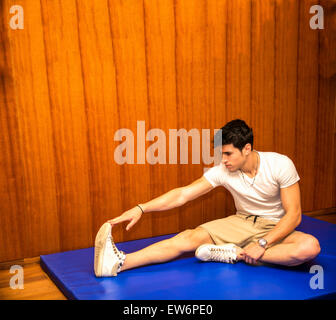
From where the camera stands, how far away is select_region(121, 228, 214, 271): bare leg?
2325 mm

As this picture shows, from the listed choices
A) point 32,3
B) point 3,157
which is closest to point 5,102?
point 3,157

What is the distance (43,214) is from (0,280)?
0.49 meters

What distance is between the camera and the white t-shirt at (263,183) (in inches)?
92.1

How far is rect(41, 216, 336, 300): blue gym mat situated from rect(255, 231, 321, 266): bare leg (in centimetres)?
6

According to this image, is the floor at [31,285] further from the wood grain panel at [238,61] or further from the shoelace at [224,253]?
the wood grain panel at [238,61]

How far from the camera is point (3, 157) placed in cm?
261

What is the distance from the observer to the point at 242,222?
2523mm

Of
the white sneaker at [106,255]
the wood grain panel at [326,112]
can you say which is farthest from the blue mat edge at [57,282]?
the wood grain panel at [326,112]

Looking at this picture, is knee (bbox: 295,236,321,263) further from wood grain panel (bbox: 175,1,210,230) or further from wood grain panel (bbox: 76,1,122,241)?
wood grain panel (bbox: 76,1,122,241)

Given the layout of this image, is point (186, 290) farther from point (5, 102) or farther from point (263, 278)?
point (5, 102)

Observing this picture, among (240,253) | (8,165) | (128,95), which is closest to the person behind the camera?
(240,253)

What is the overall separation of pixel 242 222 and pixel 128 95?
1.19 meters

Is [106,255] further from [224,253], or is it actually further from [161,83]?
[161,83]

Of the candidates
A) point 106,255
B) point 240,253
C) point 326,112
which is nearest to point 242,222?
point 240,253
